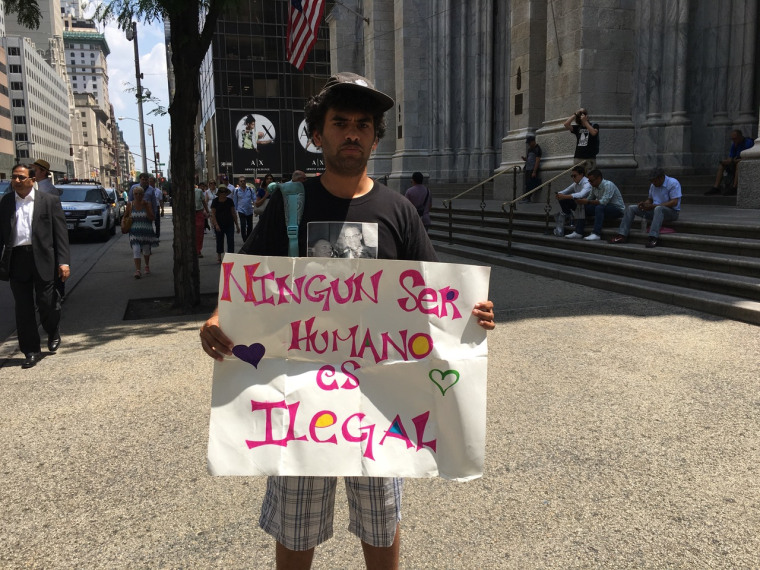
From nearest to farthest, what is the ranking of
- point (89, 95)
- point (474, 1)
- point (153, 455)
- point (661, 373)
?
point (153, 455), point (661, 373), point (474, 1), point (89, 95)

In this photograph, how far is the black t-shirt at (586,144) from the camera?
12.9 m

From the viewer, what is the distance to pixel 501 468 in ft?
12.3

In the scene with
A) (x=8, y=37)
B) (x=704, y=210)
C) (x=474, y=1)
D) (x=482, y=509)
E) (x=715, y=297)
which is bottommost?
(x=482, y=509)

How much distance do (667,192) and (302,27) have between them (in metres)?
11.3

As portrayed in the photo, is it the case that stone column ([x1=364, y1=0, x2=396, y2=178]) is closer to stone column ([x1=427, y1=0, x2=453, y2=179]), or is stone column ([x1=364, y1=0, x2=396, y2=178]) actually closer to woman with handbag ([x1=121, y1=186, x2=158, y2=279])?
stone column ([x1=427, y1=0, x2=453, y2=179])

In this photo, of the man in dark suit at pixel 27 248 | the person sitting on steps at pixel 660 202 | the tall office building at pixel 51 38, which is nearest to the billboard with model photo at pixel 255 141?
the person sitting on steps at pixel 660 202

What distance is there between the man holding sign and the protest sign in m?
0.11

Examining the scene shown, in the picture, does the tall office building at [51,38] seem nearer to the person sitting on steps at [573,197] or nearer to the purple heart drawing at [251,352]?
the person sitting on steps at [573,197]

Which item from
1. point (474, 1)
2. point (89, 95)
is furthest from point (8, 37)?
point (474, 1)

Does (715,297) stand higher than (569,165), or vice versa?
(569,165)

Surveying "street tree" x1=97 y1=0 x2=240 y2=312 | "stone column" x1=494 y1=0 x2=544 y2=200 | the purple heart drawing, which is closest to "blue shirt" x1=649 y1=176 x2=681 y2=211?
"stone column" x1=494 y1=0 x2=544 y2=200

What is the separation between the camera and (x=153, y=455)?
13.1 feet

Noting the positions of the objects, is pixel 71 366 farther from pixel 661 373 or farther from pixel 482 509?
pixel 661 373

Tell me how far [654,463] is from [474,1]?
21937 mm
